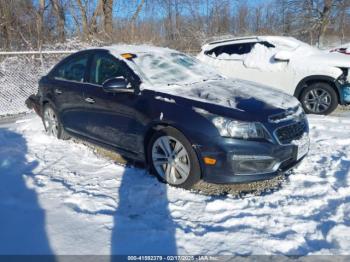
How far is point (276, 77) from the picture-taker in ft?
25.0

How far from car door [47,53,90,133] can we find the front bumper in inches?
91.6

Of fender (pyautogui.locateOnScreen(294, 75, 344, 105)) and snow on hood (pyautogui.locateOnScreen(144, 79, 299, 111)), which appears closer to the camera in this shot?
snow on hood (pyautogui.locateOnScreen(144, 79, 299, 111))

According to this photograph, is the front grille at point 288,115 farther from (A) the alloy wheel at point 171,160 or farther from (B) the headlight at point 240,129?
(A) the alloy wheel at point 171,160

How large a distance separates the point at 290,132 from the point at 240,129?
2.08ft

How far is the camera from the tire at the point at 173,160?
355 centimetres

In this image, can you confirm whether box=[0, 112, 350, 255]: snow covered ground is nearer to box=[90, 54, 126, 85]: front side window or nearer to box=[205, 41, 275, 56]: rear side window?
box=[90, 54, 126, 85]: front side window

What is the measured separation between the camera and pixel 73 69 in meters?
5.12

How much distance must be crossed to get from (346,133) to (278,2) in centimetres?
2764

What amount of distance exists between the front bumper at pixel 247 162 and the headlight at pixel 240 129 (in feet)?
0.20

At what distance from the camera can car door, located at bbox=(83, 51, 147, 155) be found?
4.00 m

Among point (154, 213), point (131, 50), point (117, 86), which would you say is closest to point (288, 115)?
point (154, 213)

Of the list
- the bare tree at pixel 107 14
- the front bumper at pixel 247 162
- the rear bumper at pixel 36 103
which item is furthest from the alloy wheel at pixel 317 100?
the bare tree at pixel 107 14

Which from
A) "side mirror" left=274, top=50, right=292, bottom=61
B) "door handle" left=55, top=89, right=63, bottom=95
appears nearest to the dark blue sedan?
"door handle" left=55, top=89, right=63, bottom=95

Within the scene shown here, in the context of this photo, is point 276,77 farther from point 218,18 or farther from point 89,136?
point 218,18
